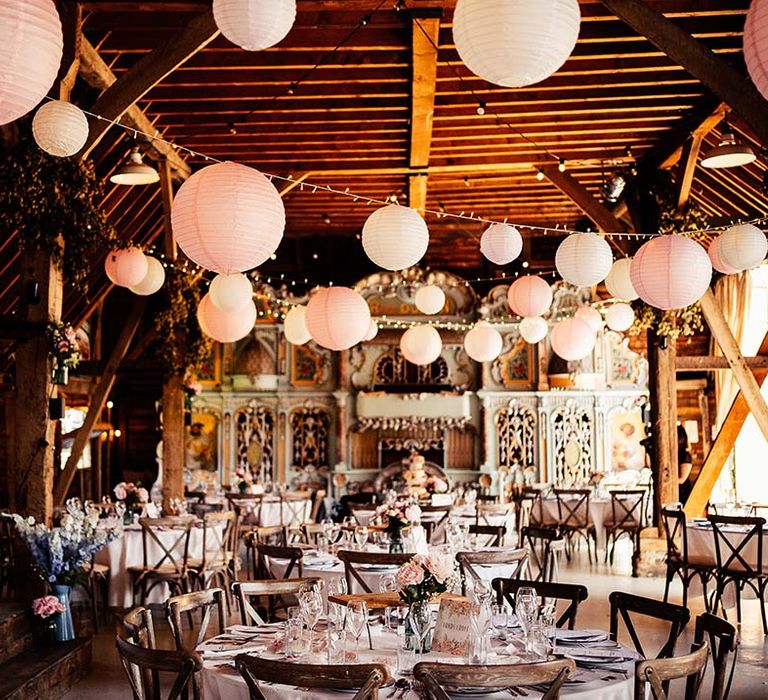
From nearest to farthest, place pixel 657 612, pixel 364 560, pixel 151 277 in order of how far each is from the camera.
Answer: pixel 657 612 < pixel 364 560 < pixel 151 277

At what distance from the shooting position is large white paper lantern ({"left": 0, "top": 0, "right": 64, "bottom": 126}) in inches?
115

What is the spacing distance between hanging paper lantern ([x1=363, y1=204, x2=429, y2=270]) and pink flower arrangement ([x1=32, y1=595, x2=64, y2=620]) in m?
3.10

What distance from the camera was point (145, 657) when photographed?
3051 millimetres

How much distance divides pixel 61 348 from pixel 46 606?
1785mm

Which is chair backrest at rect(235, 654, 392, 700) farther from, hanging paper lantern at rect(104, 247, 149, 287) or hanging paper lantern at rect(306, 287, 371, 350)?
hanging paper lantern at rect(104, 247, 149, 287)

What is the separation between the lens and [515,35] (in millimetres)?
3033

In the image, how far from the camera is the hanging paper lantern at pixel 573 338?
920 cm

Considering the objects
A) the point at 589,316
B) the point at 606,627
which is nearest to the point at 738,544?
the point at 606,627

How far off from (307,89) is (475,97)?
1.52 m

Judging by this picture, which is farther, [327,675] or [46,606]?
[46,606]

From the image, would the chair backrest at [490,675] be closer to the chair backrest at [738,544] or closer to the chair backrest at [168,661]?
the chair backrest at [168,661]

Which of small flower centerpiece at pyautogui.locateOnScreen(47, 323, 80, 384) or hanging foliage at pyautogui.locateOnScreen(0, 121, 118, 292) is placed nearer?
hanging foliage at pyautogui.locateOnScreen(0, 121, 118, 292)

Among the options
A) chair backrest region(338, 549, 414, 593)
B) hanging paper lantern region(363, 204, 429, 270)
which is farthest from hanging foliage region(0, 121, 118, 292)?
chair backrest region(338, 549, 414, 593)

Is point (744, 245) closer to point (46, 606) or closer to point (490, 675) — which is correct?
point (490, 675)
